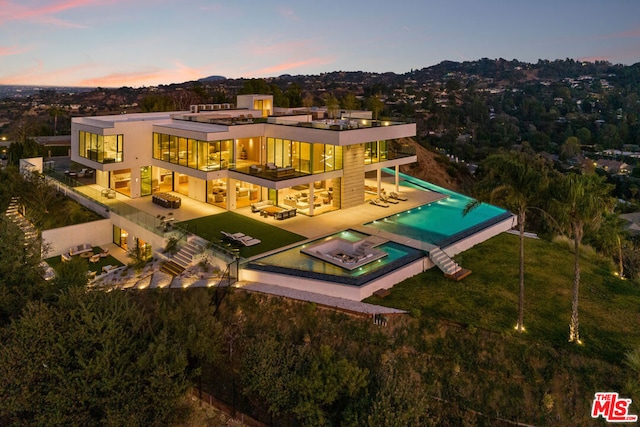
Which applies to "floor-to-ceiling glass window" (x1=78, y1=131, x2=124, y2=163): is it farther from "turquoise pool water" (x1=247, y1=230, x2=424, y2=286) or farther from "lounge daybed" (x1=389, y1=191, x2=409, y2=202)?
"lounge daybed" (x1=389, y1=191, x2=409, y2=202)

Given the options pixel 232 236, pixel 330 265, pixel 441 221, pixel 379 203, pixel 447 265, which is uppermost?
pixel 379 203

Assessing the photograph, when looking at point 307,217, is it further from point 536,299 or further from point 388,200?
point 536,299

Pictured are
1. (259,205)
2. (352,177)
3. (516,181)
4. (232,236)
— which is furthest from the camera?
(352,177)

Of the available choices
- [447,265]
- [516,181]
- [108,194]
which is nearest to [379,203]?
[447,265]

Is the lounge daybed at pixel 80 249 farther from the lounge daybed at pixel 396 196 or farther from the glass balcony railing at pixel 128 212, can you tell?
the lounge daybed at pixel 396 196

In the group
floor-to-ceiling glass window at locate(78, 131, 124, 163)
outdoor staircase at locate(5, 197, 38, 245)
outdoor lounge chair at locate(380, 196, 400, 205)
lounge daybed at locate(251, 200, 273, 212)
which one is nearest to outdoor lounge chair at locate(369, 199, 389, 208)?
outdoor lounge chair at locate(380, 196, 400, 205)

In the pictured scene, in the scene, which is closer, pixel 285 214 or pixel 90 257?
pixel 90 257
